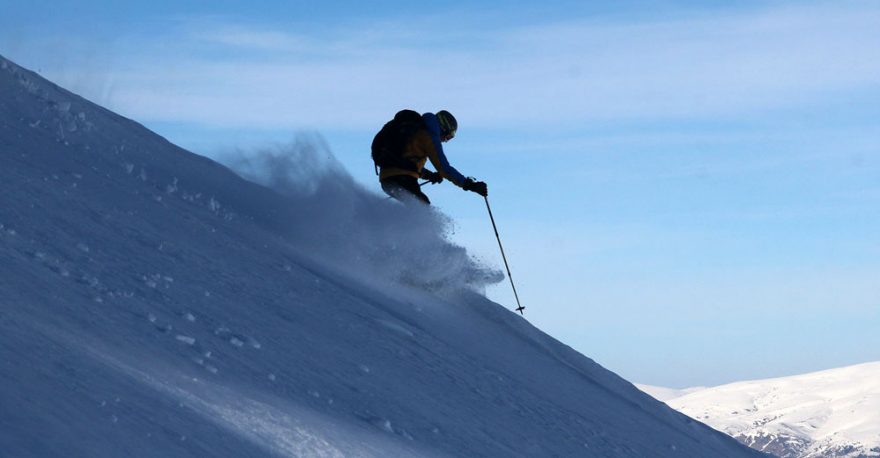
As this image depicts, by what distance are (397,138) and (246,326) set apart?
525 cm

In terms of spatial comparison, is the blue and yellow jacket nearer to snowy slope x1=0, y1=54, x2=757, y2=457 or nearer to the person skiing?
the person skiing

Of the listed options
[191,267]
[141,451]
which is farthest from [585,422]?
[141,451]

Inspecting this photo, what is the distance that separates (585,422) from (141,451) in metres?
5.24

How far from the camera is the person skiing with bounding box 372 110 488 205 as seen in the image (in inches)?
431

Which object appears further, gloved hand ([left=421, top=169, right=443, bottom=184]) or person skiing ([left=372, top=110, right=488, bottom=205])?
gloved hand ([left=421, top=169, right=443, bottom=184])

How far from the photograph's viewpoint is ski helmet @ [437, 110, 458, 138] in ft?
36.6

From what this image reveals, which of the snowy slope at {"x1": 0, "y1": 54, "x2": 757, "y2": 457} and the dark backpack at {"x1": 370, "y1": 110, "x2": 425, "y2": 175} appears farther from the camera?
the dark backpack at {"x1": 370, "y1": 110, "x2": 425, "y2": 175}

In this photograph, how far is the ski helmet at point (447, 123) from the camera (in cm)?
1116

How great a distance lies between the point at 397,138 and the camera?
11.1 m

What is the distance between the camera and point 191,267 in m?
6.89

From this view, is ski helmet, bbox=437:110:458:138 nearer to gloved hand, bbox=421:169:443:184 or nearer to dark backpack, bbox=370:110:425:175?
dark backpack, bbox=370:110:425:175

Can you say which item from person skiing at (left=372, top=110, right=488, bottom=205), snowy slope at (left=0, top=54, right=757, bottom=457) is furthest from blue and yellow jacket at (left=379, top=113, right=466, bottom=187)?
snowy slope at (left=0, top=54, right=757, bottom=457)

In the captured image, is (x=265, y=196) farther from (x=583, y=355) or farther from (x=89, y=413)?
(x=89, y=413)

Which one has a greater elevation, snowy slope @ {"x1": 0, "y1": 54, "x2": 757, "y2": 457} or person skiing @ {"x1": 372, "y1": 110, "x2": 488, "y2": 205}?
person skiing @ {"x1": 372, "y1": 110, "x2": 488, "y2": 205}
